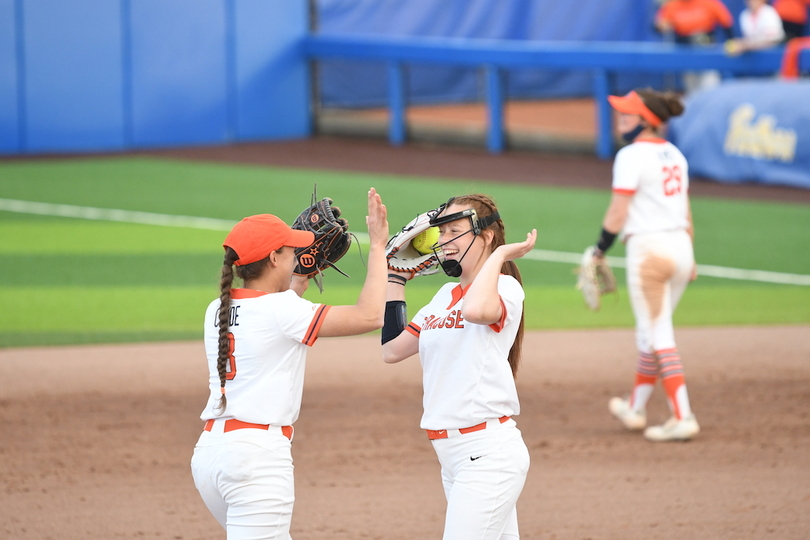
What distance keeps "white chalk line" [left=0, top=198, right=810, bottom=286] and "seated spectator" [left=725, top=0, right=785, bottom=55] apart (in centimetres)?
675

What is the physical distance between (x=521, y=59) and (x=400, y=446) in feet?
43.9

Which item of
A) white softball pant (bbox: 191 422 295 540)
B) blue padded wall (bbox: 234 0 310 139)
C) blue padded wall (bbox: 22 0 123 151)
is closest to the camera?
white softball pant (bbox: 191 422 295 540)

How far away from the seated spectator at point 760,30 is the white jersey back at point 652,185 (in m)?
11.4

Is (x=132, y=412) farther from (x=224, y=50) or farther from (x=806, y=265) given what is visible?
Answer: (x=224, y=50)

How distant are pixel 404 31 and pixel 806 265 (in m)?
12.9

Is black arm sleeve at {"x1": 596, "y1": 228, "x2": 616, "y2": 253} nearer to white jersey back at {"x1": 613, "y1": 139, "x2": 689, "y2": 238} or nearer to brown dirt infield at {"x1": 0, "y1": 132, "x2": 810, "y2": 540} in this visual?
white jersey back at {"x1": 613, "y1": 139, "x2": 689, "y2": 238}

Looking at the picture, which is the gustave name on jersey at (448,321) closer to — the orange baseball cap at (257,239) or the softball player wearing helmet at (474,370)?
the softball player wearing helmet at (474,370)

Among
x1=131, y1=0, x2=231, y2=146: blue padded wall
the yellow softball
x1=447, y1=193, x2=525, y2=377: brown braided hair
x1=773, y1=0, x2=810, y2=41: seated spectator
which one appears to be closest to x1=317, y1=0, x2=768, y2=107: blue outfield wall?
x1=131, y1=0, x2=231, y2=146: blue padded wall

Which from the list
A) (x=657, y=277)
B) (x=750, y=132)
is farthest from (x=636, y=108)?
→ (x=750, y=132)

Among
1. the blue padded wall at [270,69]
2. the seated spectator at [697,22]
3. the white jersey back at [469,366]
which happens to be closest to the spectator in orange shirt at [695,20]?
the seated spectator at [697,22]

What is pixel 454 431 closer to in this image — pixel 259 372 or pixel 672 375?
pixel 259 372

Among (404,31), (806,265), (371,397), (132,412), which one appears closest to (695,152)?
(806,265)

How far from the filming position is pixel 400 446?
589 centimetres

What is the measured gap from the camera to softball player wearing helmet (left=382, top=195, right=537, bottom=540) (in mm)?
3268
